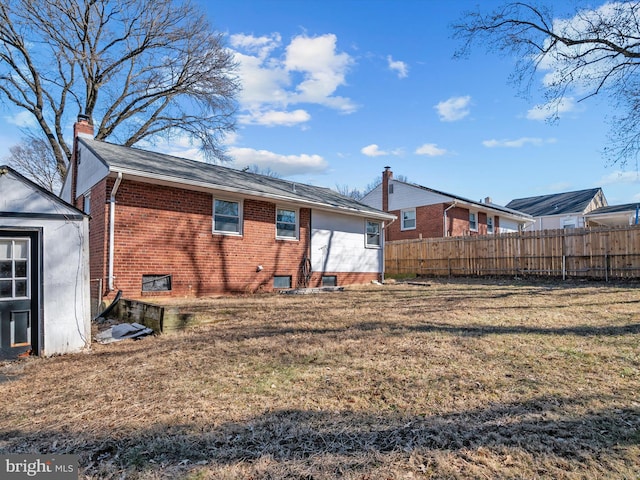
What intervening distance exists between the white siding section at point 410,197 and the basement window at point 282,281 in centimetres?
1211

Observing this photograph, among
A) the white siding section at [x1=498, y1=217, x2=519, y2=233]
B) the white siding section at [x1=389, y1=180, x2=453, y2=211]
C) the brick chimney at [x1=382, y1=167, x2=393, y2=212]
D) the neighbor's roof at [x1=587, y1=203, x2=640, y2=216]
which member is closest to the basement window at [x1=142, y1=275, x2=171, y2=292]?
the white siding section at [x1=389, y1=180, x2=453, y2=211]

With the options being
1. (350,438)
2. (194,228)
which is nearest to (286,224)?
(194,228)

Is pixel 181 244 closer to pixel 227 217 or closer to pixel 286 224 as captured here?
pixel 227 217

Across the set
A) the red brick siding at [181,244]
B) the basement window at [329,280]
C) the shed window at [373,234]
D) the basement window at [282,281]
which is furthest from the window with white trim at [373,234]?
the red brick siding at [181,244]

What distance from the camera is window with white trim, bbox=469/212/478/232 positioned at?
2370 cm

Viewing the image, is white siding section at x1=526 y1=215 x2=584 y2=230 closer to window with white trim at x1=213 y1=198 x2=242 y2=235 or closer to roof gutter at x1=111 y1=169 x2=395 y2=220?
roof gutter at x1=111 y1=169 x2=395 y2=220

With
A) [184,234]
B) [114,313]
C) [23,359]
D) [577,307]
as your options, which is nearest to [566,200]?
[577,307]

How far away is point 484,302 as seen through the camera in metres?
8.95

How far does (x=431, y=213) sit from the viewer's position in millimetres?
21969

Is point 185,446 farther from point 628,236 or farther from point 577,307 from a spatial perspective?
point 628,236

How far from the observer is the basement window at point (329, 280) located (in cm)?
1381

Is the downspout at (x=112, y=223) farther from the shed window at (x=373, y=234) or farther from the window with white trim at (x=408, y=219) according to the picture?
the window with white trim at (x=408, y=219)

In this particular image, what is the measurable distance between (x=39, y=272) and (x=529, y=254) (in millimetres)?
15869

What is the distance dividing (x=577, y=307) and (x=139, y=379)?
8.26 meters
